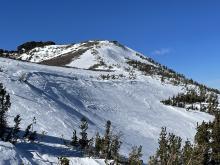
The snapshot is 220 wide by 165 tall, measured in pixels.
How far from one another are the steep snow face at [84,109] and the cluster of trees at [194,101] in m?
1.48

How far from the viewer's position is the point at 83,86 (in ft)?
133

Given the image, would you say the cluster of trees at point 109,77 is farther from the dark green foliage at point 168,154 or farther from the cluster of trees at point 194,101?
the dark green foliage at point 168,154

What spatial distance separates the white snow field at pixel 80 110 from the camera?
20.2 meters

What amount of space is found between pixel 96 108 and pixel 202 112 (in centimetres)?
1353

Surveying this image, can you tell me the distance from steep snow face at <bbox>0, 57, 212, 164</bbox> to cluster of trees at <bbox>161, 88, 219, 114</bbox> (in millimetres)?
1482

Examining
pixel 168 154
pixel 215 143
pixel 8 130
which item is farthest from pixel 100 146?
pixel 215 143

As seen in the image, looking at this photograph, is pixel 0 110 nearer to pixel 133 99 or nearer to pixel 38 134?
pixel 38 134

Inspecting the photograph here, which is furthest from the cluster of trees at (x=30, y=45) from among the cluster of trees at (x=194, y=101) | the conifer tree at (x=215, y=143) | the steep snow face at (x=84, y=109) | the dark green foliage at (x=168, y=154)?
the dark green foliage at (x=168, y=154)

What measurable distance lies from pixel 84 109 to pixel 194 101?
19.9 meters

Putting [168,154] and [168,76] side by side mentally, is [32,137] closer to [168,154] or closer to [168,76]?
[168,154]

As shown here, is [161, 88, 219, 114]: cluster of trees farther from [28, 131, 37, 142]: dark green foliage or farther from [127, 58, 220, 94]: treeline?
[28, 131, 37, 142]: dark green foliage

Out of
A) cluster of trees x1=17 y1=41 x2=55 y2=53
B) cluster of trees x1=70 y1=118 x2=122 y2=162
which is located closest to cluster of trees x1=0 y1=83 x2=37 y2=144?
cluster of trees x1=70 y1=118 x2=122 y2=162

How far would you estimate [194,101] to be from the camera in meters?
48.5

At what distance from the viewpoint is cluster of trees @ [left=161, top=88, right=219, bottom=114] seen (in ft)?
143
